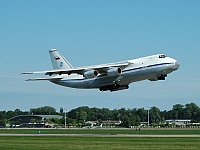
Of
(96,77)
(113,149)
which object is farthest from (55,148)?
(96,77)

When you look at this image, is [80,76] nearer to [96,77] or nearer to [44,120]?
[96,77]

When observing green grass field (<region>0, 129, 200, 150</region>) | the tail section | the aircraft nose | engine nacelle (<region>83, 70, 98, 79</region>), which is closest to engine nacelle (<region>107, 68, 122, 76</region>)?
engine nacelle (<region>83, 70, 98, 79</region>)

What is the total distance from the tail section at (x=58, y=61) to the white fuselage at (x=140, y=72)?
7.69 metres

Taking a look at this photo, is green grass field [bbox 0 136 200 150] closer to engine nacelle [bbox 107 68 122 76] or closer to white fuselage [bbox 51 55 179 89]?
white fuselage [bbox 51 55 179 89]

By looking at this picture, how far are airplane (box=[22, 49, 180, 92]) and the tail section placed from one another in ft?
10.8

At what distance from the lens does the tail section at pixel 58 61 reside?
260 feet

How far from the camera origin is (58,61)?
262ft

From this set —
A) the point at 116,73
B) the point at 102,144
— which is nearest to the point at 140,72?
the point at 116,73

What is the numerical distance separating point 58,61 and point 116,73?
50.4 ft

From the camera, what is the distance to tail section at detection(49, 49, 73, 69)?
260 ft

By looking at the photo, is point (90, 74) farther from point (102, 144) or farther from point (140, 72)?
point (102, 144)

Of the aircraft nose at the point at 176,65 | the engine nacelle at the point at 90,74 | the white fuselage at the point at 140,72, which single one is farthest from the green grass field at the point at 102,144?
the engine nacelle at the point at 90,74

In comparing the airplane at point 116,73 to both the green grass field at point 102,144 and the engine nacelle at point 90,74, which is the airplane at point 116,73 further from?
the green grass field at point 102,144

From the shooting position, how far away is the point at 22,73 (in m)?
67.2
